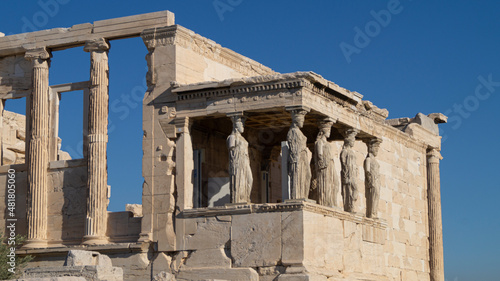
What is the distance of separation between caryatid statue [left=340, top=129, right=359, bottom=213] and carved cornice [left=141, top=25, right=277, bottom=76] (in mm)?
2950

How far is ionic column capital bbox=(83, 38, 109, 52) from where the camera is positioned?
71.1 feet

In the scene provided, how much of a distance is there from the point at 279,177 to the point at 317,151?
14.6ft

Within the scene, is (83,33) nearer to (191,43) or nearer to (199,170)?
(191,43)

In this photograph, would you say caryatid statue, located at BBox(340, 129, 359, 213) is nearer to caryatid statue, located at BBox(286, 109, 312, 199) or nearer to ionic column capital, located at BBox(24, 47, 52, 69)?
caryatid statue, located at BBox(286, 109, 312, 199)

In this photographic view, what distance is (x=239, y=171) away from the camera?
Result: 1986cm

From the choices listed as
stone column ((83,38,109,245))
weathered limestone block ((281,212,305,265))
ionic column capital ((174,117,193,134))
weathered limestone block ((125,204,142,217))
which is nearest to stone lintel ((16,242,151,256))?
stone column ((83,38,109,245))

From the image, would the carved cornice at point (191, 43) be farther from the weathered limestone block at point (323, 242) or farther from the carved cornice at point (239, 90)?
the weathered limestone block at point (323, 242)

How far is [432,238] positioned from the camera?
28625 mm

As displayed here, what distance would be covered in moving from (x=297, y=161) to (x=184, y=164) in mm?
2365

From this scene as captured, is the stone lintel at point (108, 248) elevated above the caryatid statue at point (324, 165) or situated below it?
below

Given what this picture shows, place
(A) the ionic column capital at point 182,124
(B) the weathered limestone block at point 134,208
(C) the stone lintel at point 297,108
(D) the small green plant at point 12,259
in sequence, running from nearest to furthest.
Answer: (C) the stone lintel at point 297,108
(A) the ionic column capital at point 182,124
(D) the small green plant at point 12,259
(B) the weathered limestone block at point 134,208

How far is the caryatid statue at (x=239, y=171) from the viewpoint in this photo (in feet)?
64.9

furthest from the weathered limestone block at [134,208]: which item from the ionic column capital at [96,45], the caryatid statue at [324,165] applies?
the caryatid statue at [324,165]

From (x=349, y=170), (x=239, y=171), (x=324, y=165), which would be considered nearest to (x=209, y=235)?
(x=239, y=171)
